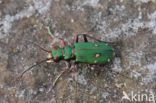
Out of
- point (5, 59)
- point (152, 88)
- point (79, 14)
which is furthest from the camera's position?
point (79, 14)

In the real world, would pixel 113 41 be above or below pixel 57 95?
above

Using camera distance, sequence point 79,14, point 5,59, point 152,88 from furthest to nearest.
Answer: point 79,14 → point 5,59 → point 152,88

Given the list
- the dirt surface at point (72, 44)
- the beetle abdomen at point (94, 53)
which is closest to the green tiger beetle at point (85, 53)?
the beetle abdomen at point (94, 53)

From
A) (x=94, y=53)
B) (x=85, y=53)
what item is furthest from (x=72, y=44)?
(x=94, y=53)

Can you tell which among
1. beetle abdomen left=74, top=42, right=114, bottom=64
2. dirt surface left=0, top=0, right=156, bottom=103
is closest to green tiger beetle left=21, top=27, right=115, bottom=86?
beetle abdomen left=74, top=42, right=114, bottom=64

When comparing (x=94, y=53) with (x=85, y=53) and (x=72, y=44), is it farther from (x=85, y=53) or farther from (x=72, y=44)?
(x=72, y=44)

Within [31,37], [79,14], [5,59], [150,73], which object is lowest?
[150,73]

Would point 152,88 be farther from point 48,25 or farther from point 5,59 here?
point 5,59

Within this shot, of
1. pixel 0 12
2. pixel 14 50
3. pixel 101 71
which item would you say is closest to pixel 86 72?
pixel 101 71

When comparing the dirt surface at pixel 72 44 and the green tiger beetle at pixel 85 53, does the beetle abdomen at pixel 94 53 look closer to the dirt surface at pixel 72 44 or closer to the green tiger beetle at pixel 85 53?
the green tiger beetle at pixel 85 53
